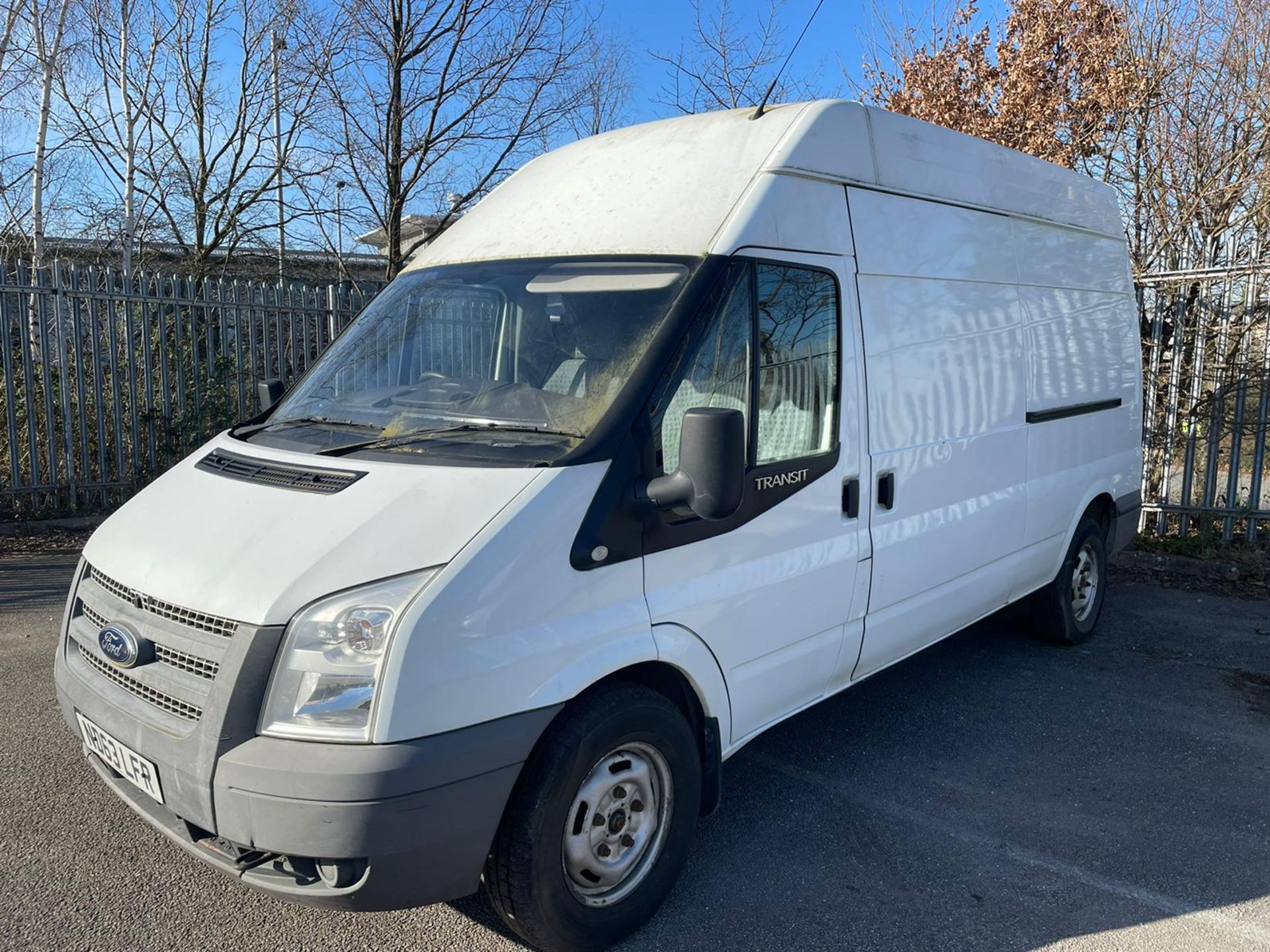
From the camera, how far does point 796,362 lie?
3428 millimetres

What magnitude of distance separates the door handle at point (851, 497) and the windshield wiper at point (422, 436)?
1.28m

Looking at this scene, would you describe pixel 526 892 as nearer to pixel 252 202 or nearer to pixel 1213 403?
pixel 1213 403

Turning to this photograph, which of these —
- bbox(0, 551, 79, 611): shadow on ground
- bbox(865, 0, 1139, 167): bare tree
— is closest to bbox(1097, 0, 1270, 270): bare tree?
bbox(865, 0, 1139, 167): bare tree

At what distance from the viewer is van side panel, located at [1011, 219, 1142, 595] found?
4.97 m

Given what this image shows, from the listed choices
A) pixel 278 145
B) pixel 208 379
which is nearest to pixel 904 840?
pixel 208 379

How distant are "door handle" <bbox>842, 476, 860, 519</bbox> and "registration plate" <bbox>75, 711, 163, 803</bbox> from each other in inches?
95.9

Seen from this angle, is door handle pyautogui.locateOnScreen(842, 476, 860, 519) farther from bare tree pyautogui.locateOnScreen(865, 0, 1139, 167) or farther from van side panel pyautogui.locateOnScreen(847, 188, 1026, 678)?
bare tree pyautogui.locateOnScreen(865, 0, 1139, 167)

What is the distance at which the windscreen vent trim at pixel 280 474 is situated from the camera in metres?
2.82

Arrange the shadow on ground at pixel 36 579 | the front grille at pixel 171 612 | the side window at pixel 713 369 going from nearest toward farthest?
the front grille at pixel 171 612
the side window at pixel 713 369
the shadow on ground at pixel 36 579

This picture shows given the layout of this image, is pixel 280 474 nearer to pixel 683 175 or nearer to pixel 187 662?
pixel 187 662

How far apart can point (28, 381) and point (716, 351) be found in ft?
24.3

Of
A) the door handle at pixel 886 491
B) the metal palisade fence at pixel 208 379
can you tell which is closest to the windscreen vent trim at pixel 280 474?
the door handle at pixel 886 491

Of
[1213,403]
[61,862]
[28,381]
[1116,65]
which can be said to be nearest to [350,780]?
[61,862]

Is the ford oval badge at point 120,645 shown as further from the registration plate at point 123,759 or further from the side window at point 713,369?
the side window at point 713,369
